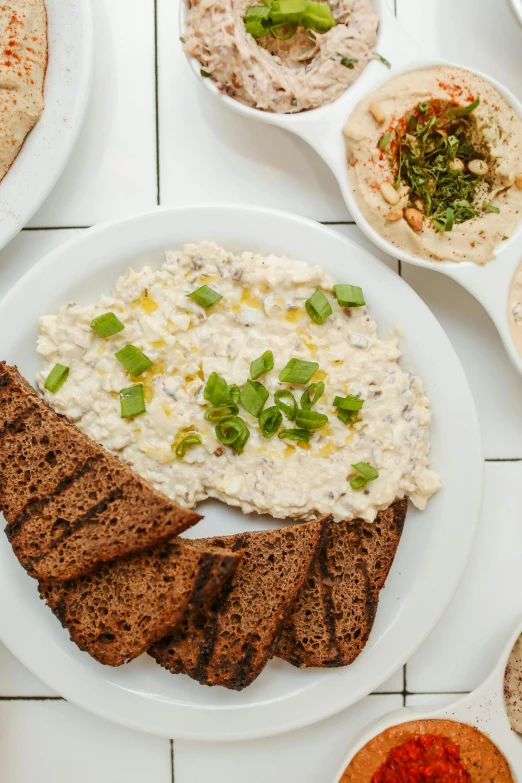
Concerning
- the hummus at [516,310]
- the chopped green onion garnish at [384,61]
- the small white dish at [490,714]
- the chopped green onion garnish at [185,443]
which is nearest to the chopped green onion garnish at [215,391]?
the chopped green onion garnish at [185,443]

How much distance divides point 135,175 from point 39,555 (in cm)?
135

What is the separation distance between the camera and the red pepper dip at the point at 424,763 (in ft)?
7.52

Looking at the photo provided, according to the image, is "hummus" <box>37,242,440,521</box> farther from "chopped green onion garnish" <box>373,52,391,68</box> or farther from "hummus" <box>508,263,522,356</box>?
"chopped green onion garnish" <box>373,52,391,68</box>

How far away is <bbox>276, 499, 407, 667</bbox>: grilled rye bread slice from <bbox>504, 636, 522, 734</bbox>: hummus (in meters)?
0.58

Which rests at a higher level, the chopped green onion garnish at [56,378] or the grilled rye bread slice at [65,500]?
the chopped green onion garnish at [56,378]

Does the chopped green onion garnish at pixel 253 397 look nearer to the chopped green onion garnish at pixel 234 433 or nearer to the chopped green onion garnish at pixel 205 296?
the chopped green onion garnish at pixel 234 433

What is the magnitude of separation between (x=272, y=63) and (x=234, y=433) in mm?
1189

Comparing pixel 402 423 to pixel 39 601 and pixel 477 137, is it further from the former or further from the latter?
pixel 39 601

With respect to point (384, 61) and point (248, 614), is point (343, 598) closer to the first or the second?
point (248, 614)

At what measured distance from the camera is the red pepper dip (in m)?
2.29

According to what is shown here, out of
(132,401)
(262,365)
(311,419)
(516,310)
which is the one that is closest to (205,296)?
(262,365)

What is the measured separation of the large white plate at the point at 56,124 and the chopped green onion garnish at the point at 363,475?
4.44ft

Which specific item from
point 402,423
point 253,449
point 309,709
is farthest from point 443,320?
point 309,709

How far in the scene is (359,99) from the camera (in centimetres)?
217
